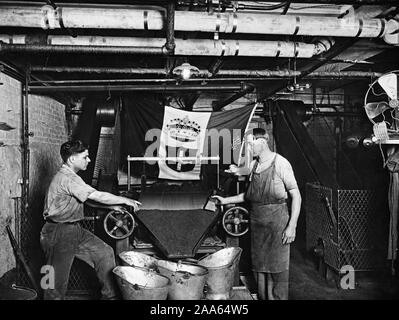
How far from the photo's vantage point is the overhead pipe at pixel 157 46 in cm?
330

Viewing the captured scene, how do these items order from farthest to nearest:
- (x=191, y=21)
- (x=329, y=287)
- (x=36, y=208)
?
(x=36, y=208) → (x=329, y=287) → (x=191, y=21)

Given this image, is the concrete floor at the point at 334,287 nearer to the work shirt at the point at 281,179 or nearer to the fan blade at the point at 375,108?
the work shirt at the point at 281,179

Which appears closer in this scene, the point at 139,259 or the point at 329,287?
the point at 139,259

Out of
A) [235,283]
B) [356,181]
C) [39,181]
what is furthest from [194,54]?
[356,181]

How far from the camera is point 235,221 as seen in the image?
406 cm

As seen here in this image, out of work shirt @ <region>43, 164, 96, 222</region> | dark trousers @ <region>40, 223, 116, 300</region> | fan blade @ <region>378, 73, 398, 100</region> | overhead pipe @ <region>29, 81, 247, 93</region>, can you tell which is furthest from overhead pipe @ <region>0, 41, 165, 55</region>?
fan blade @ <region>378, 73, 398, 100</region>

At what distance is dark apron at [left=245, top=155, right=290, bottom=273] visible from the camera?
3.47 metres

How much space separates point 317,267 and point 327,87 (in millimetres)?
4371

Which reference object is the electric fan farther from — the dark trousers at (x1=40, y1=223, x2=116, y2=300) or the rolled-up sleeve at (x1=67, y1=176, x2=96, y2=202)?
the dark trousers at (x1=40, y1=223, x2=116, y2=300)

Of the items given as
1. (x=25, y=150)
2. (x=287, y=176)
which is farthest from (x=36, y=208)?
(x=287, y=176)

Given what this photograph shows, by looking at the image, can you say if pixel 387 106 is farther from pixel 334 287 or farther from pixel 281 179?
pixel 334 287

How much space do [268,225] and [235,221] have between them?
59 centimetres

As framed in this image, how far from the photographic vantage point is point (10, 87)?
14.0 feet
